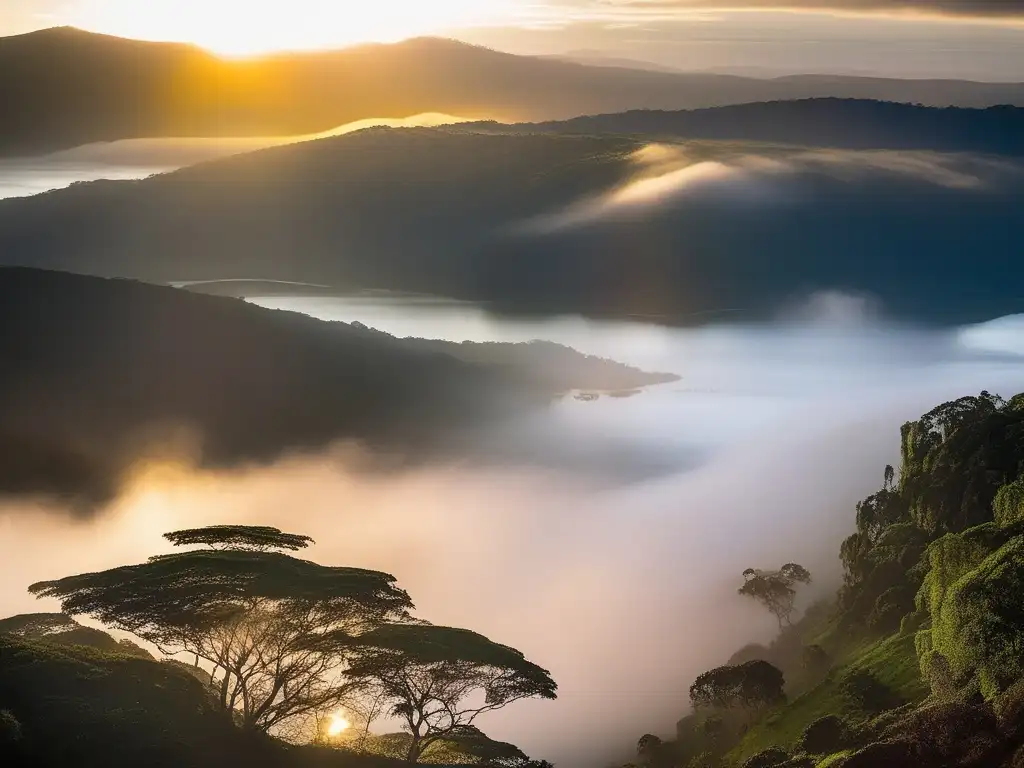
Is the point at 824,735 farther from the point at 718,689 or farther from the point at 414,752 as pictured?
the point at 414,752

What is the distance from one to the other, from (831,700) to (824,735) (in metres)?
9.02

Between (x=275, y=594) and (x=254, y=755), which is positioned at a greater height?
(x=275, y=594)

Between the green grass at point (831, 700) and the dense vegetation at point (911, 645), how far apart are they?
0.13 m

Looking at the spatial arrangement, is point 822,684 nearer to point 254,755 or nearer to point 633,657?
point 254,755

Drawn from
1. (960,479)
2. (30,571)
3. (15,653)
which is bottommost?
(15,653)

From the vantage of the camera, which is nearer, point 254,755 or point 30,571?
point 254,755

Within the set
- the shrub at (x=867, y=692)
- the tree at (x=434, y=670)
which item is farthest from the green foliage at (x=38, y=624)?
the shrub at (x=867, y=692)

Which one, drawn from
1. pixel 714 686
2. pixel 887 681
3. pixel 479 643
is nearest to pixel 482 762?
pixel 479 643

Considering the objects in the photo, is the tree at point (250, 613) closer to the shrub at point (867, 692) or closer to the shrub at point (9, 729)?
the shrub at point (9, 729)

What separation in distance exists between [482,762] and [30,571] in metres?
146

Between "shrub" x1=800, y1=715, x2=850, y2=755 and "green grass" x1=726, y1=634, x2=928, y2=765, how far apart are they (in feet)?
4.24

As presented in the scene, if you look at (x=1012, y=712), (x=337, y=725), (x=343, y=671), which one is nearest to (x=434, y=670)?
(x=343, y=671)

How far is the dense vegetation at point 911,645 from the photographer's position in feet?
145

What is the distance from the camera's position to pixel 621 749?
92750 mm
